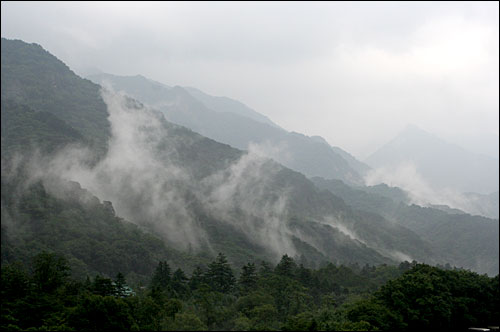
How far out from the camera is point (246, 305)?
4397 cm

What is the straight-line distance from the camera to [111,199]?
165625 millimetres

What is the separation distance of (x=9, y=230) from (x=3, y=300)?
86.5m

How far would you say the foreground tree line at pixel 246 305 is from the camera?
109 ft

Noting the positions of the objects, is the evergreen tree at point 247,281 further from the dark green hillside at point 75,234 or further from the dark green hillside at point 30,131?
the dark green hillside at point 30,131

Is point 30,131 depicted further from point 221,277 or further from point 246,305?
point 246,305

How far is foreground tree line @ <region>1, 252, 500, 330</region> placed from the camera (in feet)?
109

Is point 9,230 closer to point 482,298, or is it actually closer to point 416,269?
point 416,269

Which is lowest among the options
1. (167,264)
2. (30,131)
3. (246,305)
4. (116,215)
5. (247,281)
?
(167,264)

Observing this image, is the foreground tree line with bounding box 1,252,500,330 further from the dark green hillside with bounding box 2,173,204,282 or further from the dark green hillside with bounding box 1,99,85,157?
the dark green hillside with bounding box 1,99,85,157

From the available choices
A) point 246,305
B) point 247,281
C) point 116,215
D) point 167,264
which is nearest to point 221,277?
point 247,281

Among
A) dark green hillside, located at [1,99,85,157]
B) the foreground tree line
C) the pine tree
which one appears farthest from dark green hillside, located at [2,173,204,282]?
the foreground tree line

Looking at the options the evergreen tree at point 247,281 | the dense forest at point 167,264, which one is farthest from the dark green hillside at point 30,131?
the evergreen tree at point 247,281

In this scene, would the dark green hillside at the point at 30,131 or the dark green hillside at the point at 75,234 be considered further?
the dark green hillside at the point at 30,131

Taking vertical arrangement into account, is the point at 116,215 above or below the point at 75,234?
above
